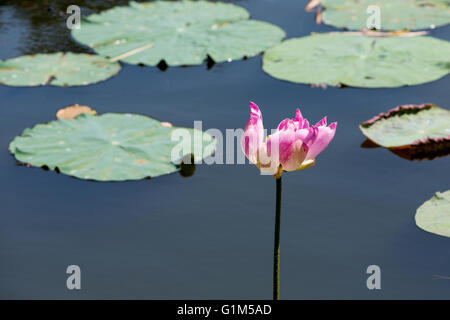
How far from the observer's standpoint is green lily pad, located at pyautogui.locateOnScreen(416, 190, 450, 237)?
2605 mm

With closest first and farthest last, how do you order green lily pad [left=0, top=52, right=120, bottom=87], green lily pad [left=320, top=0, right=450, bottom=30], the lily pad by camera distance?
1. the lily pad
2. green lily pad [left=0, top=52, right=120, bottom=87]
3. green lily pad [left=320, top=0, right=450, bottom=30]

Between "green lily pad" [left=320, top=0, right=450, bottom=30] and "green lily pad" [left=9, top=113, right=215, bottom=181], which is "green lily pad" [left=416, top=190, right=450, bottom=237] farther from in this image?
"green lily pad" [left=320, top=0, right=450, bottom=30]

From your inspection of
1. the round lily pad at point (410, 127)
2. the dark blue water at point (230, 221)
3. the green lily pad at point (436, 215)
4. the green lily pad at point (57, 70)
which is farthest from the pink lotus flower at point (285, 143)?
the green lily pad at point (57, 70)

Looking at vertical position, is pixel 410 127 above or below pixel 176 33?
below

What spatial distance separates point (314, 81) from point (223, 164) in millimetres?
881

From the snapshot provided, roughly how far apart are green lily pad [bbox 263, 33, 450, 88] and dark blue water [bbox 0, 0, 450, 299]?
107 mm

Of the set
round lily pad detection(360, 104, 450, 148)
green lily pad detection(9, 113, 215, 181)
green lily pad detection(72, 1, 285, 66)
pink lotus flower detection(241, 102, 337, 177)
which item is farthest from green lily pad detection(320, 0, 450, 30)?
pink lotus flower detection(241, 102, 337, 177)

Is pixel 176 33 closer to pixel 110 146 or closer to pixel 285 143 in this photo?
pixel 110 146

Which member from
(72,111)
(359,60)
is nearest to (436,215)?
(359,60)

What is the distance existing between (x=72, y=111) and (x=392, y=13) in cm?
224

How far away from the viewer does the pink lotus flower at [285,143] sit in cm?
176

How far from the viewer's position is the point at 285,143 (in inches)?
69.4

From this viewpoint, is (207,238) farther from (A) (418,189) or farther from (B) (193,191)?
(A) (418,189)

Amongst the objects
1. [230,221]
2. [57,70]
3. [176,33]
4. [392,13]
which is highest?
[392,13]
